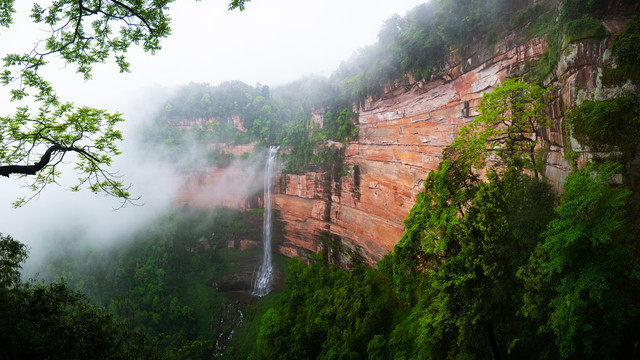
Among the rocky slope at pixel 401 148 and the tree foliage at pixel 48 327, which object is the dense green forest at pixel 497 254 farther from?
the rocky slope at pixel 401 148

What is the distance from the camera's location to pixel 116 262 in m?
28.1

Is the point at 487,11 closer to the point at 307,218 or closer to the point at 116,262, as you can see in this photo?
the point at 307,218

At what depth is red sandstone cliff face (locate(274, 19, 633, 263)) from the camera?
621cm

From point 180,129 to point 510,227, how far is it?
1676 inches

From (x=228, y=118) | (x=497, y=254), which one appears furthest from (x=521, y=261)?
(x=228, y=118)

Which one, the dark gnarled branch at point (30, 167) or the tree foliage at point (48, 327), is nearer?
the tree foliage at point (48, 327)

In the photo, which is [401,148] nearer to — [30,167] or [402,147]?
[402,147]

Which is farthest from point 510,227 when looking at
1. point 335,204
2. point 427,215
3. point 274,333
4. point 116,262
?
point 116,262

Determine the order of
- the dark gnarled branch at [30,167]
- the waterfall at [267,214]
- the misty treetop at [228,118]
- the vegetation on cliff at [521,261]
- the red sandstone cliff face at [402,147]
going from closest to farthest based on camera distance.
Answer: the vegetation on cliff at [521,261] < the dark gnarled branch at [30,167] < the red sandstone cliff face at [402,147] < the waterfall at [267,214] < the misty treetop at [228,118]

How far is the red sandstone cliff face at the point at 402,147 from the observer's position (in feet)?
20.4

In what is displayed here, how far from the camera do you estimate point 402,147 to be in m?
17.4

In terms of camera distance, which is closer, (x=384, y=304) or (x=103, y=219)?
(x=384, y=304)

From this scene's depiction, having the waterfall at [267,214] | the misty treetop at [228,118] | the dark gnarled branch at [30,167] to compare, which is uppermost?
the misty treetop at [228,118]

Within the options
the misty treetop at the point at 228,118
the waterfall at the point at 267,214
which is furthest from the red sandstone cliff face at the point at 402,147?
the misty treetop at the point at 228,118
